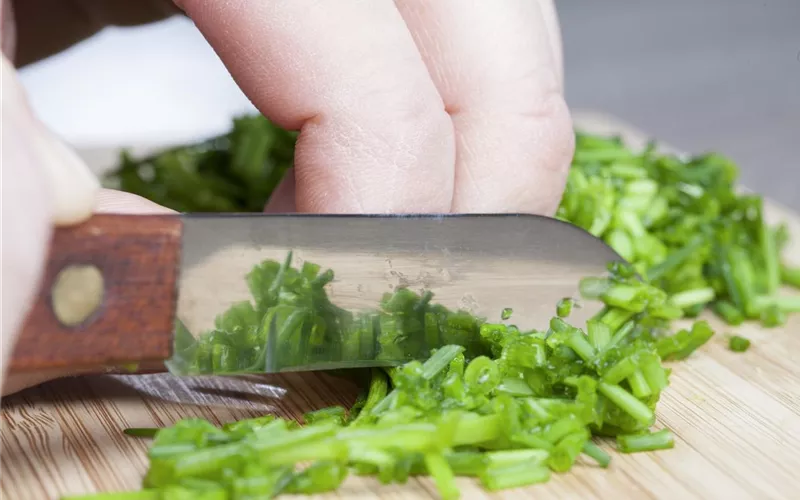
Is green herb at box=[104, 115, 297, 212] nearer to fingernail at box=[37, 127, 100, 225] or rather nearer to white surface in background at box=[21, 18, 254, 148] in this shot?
white surface in background at box=[21, 18, 254, 148]

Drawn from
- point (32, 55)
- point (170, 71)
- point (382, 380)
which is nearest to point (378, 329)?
point (382, 380)

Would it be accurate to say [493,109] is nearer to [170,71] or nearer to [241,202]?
[241,202]

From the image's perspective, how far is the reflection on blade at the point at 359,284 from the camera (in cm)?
110

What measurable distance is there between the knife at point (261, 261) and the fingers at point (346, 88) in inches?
4.2

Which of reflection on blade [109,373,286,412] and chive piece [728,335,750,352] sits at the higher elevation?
chive piece [728,335,750,352]

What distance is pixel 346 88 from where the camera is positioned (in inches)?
49.9

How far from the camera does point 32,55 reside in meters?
2.03

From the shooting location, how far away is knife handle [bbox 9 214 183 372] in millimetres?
970

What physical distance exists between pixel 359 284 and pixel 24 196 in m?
0.44

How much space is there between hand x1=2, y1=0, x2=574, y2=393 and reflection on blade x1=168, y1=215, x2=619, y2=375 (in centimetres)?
11

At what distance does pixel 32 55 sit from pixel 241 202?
1.82 feet

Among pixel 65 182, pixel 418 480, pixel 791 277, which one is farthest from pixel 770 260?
pixel 65 182

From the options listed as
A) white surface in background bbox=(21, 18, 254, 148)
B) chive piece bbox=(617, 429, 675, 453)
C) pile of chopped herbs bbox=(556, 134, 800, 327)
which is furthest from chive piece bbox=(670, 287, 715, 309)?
white surface in background bbox=(21, 18, 254, 148)

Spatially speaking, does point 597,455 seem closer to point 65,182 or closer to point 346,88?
point 346,88
